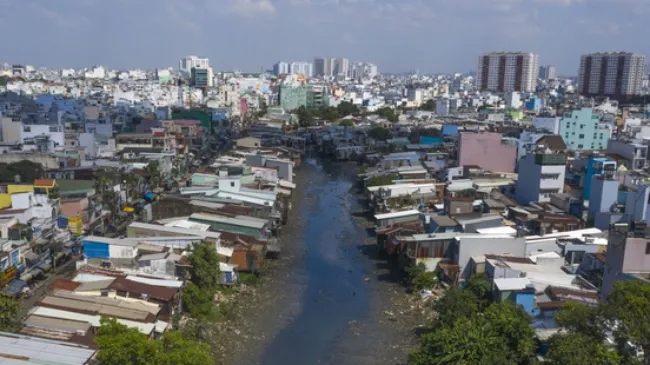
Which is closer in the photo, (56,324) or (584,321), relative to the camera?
(584,321)

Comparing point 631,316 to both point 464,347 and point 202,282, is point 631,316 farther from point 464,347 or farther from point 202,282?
point 202,282

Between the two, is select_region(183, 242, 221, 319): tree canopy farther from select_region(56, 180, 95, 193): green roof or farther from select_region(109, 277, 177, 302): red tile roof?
select_region(56, 180, 95, 193): green roof

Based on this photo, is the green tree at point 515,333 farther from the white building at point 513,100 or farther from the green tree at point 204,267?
the white building at point 513,100

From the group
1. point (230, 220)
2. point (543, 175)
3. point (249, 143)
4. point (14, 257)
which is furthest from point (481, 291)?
point (249, 143)

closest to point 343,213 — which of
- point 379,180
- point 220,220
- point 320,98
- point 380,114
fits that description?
point 379,180

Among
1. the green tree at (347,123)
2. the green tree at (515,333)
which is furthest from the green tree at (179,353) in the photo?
the green tree at (347,123)
